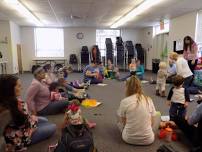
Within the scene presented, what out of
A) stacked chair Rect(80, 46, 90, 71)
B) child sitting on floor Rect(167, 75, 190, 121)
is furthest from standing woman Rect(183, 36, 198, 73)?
stacked chair Rect(80, 46, 90, 71)

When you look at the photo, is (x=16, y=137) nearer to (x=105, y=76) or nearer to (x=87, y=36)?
(x=105, y=76)

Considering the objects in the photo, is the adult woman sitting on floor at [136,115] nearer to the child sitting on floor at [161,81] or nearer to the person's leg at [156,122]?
the person's leg at [156,122]

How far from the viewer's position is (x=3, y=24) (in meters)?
9.42

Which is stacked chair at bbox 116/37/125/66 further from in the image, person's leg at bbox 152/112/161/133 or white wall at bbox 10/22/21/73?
person's leg at bbox 152/112/161/133

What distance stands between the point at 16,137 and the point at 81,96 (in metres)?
2.62

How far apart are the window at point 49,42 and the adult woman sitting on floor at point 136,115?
10.3m

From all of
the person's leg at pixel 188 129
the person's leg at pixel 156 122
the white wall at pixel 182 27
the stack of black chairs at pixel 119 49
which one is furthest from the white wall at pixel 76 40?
the person's leg at pixel 188 129

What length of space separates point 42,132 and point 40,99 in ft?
3.13

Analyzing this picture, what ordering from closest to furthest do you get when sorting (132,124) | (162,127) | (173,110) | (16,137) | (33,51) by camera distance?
(16,137), (132,124), (162,127), (173,110), (33,51)

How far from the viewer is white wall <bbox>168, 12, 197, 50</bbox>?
742 cm

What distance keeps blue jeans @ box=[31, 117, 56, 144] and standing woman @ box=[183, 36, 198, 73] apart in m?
5.55

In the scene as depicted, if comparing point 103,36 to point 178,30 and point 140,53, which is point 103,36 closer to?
point 140,53

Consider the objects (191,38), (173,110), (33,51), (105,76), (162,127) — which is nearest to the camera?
(162,127)

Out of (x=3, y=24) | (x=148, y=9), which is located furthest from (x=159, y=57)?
(x=3, y=24)
